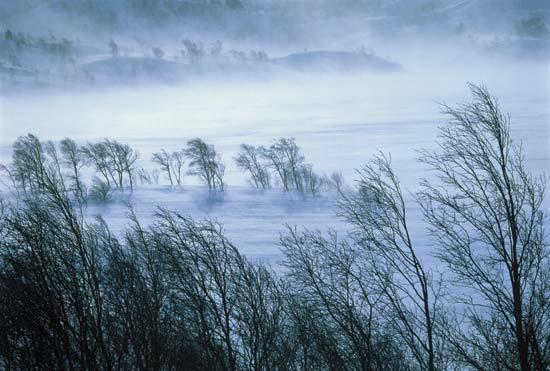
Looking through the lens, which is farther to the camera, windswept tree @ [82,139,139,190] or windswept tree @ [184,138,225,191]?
windswept tree @ [82,139,139,190]

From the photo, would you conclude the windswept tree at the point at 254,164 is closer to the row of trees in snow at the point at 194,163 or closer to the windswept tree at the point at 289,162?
the row of trees in snow at the point at 194,163

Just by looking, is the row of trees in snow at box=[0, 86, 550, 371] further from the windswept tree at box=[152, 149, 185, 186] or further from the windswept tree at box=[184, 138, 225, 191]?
the windswept tree at box=[152, 149, 185, 186]

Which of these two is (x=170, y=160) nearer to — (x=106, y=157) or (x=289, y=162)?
(x=106, y=157)

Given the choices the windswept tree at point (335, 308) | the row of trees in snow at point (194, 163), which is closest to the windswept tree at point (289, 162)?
the row of trees in snow at point (194, 163)

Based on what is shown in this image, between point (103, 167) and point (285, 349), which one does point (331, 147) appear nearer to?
point (103, 167)

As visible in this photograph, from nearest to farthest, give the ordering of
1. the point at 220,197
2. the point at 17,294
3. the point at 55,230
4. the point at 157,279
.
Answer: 1. the point at 17,294
2. the point at 55,230
3. the point at 157,279
4. the point at 220,197

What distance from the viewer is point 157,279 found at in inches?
446

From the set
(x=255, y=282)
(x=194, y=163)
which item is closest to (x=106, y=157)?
(x=194, y=163)

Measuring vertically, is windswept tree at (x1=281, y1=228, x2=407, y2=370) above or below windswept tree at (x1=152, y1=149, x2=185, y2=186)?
below

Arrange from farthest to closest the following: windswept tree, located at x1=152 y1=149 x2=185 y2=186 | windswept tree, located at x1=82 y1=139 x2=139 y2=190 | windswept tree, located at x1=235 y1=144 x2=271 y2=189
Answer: windswept tree, located at x1=152 y1=149 x2=185 y2=186 < windswept tree, located at x1=235 y1=144 x2=271 y2=189 < windswept tree, located at x1=82 y1=139 x2=139 y2=190

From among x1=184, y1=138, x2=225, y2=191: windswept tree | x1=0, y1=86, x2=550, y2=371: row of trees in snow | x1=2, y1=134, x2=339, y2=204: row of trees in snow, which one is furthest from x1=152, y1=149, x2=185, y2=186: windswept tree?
x1=0, y1=86, x2=550, y2=371: row of trees in snow

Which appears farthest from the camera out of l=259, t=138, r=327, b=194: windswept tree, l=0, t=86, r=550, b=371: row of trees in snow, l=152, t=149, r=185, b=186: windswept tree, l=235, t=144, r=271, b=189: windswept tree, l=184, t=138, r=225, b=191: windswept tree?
l=152, t=149, r=185, b=186: windswept tree

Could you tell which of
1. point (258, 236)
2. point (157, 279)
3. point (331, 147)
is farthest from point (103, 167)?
point (331, 147)

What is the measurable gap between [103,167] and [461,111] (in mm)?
61628
